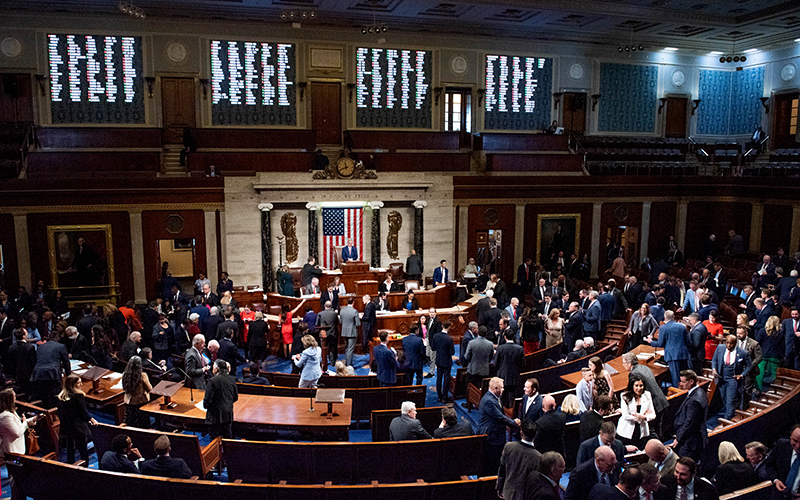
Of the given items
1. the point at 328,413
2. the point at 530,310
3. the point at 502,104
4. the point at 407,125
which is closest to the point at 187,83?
the point at 407,125

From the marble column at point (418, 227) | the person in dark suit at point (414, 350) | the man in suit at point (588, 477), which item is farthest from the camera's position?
the marble column at point (418, 227)

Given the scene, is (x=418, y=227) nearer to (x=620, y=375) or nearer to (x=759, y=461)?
(x=620, y=375)

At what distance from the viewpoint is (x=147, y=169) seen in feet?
58.6

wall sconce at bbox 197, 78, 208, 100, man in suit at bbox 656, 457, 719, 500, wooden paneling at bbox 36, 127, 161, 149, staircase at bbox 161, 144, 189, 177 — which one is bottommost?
man in suit at bbox 656, 457, 719, 500

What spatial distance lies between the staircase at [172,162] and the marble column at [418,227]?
6.73m

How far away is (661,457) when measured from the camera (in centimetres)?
539

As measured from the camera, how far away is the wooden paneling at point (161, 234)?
16.5 metres

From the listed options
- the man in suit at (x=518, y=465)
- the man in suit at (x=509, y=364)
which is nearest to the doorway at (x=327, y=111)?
the man in suit at (x=509, y=364)

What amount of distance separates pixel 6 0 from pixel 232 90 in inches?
259

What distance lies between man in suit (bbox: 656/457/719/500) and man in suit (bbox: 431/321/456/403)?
4.78 m

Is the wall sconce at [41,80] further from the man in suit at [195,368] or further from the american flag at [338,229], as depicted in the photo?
the man in suit at [195,368]

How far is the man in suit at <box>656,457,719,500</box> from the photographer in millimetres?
5199

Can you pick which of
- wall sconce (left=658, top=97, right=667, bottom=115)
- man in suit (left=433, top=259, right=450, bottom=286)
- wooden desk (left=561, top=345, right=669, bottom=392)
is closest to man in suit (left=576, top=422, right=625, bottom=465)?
wooden desk (left=561, top=345, right=669, bottom=392)

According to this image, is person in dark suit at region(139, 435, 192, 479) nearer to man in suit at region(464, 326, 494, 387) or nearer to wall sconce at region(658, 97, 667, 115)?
man in suit at region(464, 326, 494, 387)
